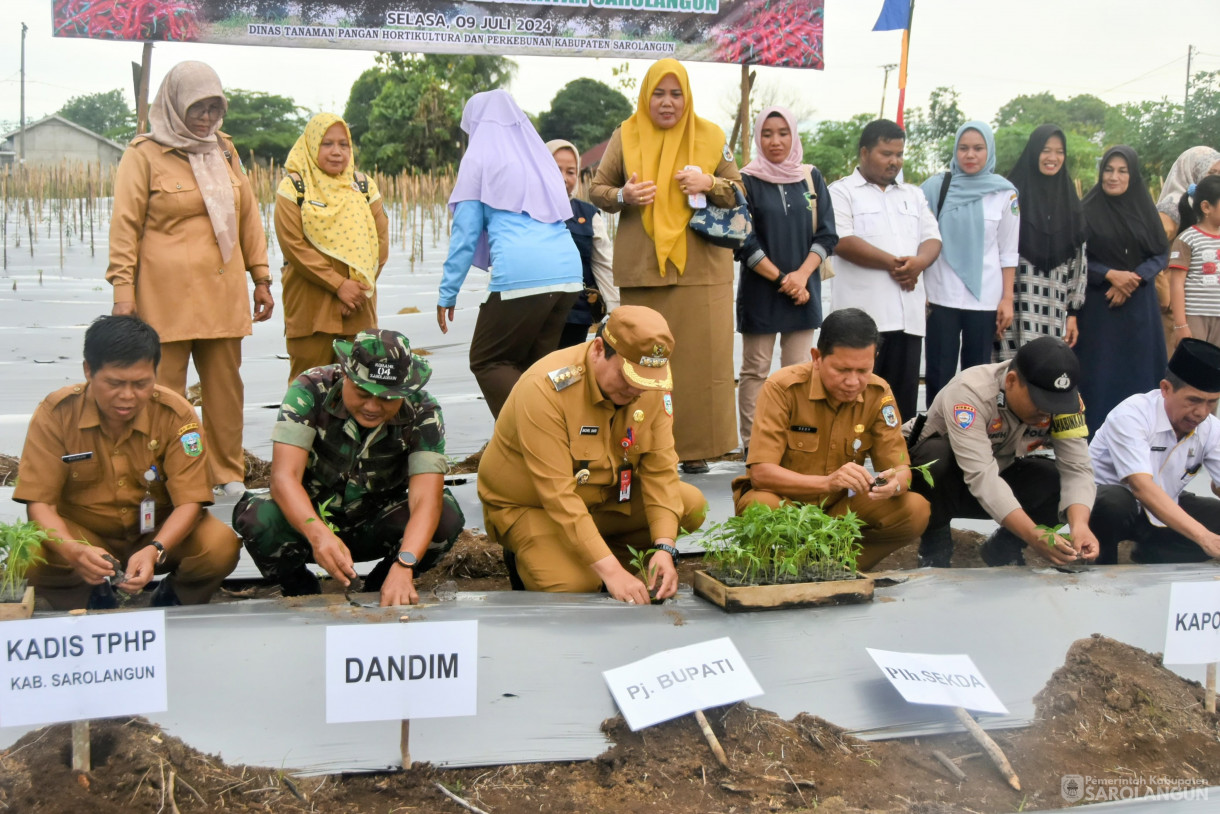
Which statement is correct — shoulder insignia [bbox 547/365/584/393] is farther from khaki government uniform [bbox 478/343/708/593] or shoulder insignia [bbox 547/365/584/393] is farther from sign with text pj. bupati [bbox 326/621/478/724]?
sign with text pj. bupati [bbox 326/621/478/724]

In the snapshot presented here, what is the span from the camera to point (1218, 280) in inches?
182

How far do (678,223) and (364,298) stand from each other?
4.14ft

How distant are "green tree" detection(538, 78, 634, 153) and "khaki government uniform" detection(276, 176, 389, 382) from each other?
1285cm

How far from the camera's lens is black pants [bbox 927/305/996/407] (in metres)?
4.32

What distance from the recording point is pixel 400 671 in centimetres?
192

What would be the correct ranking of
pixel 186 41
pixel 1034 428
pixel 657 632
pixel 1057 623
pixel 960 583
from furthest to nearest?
1. pixel 186 41
2. pixel 1034 428
3. pixel 960 583
4. pixel 1057 623
5. pixel 657 632


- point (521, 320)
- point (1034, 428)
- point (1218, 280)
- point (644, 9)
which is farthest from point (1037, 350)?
point (644, 9)

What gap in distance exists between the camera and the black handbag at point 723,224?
13.0 feet

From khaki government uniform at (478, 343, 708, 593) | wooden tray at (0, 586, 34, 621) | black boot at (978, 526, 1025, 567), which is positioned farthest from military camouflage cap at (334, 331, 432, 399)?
black boot at (978, 526, 1025, 567)

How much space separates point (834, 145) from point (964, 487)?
50.7 feet

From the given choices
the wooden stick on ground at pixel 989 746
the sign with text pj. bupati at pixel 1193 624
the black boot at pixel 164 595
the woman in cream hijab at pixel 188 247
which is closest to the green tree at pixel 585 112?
the woman in cream hijab at pixel 188 247

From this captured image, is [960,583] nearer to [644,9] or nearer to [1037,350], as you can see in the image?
[1037,350]

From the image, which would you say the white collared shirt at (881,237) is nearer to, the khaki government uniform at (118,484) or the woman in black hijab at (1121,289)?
the woman in black hijab at (1121,289)

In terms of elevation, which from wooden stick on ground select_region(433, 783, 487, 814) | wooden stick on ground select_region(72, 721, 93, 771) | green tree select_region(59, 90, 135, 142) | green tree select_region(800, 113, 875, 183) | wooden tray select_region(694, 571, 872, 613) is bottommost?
wooden stick on ground select_region(433, 783, 487, 814)
